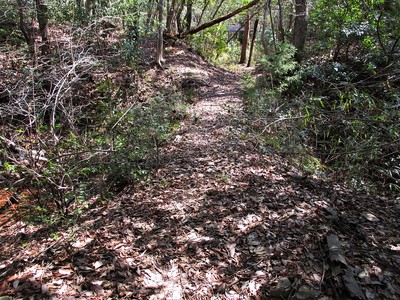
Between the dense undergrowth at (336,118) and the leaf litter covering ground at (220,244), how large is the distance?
76cm

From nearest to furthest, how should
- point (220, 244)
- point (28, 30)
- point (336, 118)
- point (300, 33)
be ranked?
point (220, 244), point (336, 118), point (28, 30), point (300, 33)

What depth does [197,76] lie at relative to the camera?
10180 millimetres

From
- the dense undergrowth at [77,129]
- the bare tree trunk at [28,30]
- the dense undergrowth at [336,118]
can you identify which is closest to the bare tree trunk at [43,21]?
the bare tree trunk at [28,30]

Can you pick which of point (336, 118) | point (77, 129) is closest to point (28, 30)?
point (77, 129)

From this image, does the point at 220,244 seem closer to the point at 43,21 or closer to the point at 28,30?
the point at 43,21

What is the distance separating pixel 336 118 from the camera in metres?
2.96

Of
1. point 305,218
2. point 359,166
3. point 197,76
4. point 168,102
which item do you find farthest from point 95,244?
point 197,76

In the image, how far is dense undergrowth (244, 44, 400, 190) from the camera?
3551 millimetres

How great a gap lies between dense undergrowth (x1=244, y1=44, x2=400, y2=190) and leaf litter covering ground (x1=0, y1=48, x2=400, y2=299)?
76cm

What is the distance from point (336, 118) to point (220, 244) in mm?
1908

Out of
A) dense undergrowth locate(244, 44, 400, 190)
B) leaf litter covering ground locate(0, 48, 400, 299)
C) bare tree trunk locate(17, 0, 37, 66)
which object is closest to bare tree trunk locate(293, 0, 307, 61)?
dense undergrowth locate(244, 44, 400, 190)

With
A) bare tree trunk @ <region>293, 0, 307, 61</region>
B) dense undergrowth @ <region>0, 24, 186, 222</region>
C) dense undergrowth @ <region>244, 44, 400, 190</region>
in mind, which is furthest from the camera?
bare tree trunk @ <region>293, 0, 307, 61</region>

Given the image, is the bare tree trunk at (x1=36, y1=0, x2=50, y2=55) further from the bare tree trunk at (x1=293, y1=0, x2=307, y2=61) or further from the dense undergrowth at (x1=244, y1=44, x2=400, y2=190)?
the bare tree trunk at (x1=293, y1=0, x2=307, y2=61)

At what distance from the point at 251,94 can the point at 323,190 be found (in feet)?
16.1
